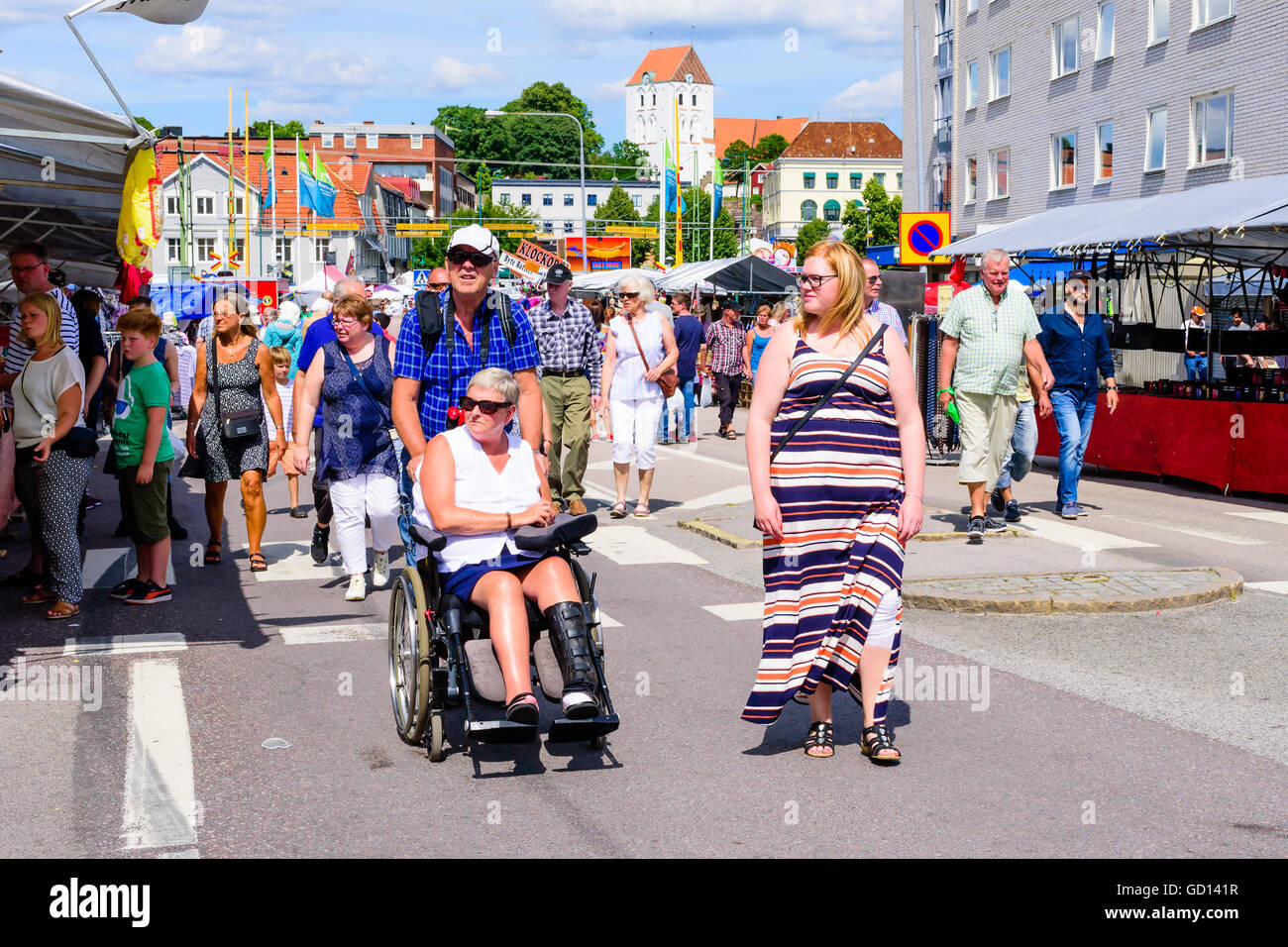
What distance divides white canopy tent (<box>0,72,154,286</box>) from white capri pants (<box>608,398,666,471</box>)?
447 cm

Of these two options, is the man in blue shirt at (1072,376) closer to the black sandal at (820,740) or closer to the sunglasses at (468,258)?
the sunglasses at (468,258)

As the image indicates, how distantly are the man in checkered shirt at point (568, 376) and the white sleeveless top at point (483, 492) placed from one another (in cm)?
→ 596

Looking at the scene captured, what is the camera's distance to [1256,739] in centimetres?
593

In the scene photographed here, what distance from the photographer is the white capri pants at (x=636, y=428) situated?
13.1m

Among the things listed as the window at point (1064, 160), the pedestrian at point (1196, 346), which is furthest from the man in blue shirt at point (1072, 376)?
the window at point (1064, 160)

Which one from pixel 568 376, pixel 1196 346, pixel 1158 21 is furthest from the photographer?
pixel 1158 21

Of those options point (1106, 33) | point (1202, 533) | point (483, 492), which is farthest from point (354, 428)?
point (1106, 33)

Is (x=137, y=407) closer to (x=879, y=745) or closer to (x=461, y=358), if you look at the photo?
(x=461, y=358)

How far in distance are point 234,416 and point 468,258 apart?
172 inches

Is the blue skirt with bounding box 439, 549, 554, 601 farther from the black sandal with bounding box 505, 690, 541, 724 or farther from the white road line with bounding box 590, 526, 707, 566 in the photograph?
the white road line with bounding box 590, 526, 707, 566

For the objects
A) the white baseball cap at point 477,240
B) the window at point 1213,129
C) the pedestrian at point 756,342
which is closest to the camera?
the white baseball cap at point 477,240

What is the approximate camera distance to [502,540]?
5.88 meters

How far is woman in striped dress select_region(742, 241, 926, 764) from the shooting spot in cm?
564
